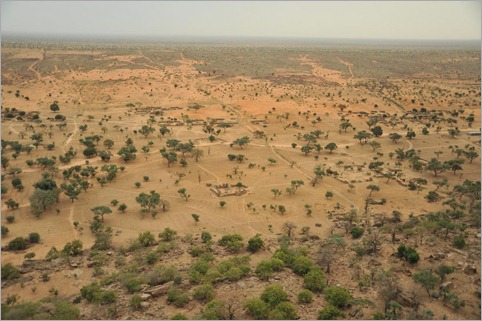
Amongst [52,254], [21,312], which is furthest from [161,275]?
[52,254]

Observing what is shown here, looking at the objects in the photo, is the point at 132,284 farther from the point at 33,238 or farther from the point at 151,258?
the point at 33,238

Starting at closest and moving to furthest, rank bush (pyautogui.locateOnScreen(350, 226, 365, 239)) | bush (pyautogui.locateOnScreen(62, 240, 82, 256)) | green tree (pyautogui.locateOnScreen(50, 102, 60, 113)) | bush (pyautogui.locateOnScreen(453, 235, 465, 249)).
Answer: bush (pyautogui.locateOnScreen(453, 235, 465, 249))
bush (pyautogui.locateOnScreen(62, 240, 82, 256))
bush (pyautogui.locateOnScreen(350, 226, 365, 239))
green tree (pyautogui.locateOnScreen(50, 102, 60, 113))

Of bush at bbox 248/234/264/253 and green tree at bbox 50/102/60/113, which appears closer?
bush at bbox 248/234/264/253

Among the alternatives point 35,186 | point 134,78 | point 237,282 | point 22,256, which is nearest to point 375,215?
point 237,282

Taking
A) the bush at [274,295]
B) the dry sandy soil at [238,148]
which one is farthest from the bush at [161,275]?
the bush at [274,295]

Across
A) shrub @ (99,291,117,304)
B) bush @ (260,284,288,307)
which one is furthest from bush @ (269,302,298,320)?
shrub @ (99,291,117,304)

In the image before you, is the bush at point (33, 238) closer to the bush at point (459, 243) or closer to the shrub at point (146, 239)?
the shrub at point (146, 239)

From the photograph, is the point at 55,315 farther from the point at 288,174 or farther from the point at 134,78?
the point at 134,78

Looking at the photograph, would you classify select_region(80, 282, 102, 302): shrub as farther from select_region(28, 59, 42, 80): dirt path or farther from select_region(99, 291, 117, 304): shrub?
select_region(28, 59, 42, 80): dirt path
